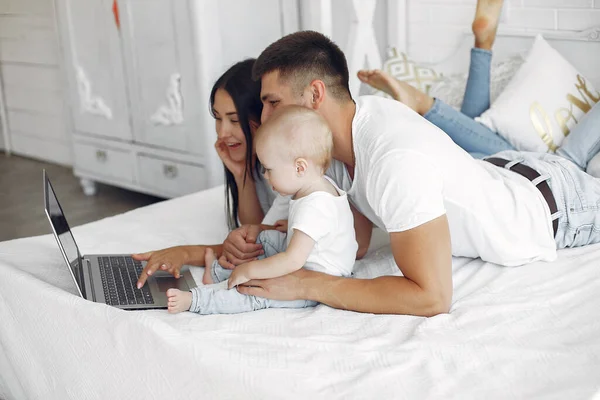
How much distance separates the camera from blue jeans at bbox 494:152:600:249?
1841 mm

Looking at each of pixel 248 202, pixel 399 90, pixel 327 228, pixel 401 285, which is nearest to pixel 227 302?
pixel 327 228

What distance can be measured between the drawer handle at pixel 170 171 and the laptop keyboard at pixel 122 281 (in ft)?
5.59

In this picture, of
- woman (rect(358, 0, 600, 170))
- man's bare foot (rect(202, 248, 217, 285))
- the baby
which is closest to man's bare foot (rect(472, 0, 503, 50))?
woman (rect(358, 0, 600, 170))

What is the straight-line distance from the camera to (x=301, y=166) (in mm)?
1621

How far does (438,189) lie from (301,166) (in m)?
0.30

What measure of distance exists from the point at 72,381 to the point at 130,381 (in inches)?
7.1

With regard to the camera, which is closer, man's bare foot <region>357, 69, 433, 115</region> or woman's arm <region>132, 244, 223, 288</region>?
woman's arm <region>132, 244, 223, 288</region>

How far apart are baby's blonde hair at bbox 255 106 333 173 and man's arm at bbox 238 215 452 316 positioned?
0.86 ft

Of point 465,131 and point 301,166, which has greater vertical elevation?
point 301,166

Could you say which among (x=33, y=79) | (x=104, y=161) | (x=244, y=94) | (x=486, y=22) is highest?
(x=486, y=22)

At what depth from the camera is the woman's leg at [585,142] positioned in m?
2.27

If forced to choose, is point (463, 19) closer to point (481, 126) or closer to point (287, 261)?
point (481, 126)

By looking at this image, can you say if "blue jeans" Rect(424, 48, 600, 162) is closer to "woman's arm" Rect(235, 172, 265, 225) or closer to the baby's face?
"woman's arm" Rect(235, 172, 265, 225)

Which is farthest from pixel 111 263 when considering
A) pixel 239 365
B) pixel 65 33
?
pixel 65 33
